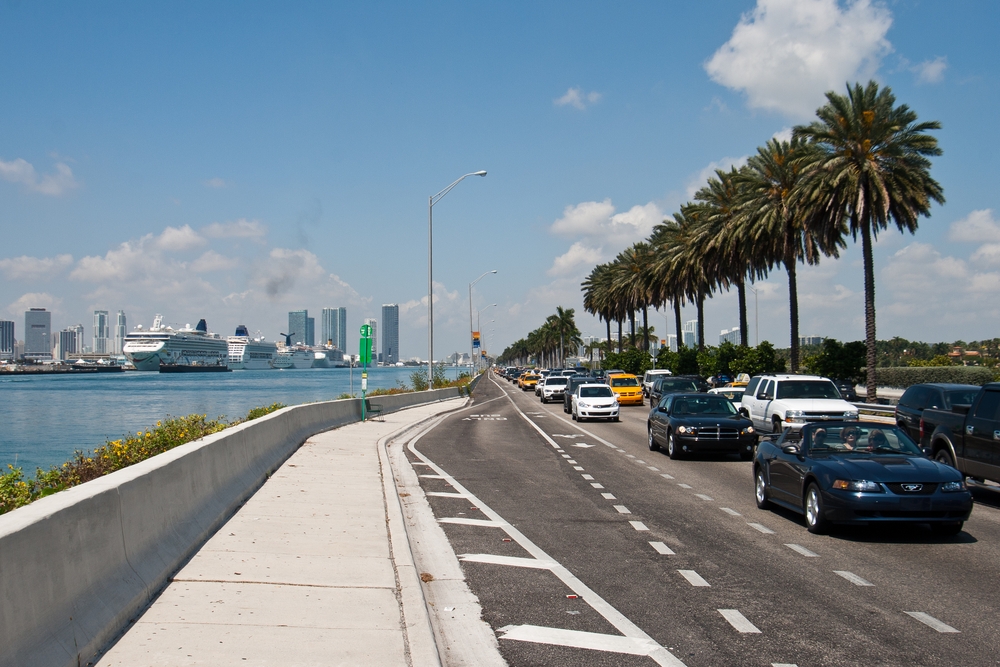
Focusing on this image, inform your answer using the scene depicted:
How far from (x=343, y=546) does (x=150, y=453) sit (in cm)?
514

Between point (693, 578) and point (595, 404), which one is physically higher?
point (595, 404)

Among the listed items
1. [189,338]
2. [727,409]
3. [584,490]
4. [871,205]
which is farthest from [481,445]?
[189,338]

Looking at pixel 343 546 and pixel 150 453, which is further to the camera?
pixel 150 453

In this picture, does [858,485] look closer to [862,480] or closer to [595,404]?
[862,480]

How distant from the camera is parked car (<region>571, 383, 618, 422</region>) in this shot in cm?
3338

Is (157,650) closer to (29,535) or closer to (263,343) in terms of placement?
(29,535)

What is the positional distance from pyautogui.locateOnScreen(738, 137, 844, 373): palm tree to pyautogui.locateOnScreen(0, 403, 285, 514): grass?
3455 centimetres

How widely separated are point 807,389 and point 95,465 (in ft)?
58.1

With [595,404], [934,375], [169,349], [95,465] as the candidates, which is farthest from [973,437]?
[169,349]

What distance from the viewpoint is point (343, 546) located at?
29.9 feet

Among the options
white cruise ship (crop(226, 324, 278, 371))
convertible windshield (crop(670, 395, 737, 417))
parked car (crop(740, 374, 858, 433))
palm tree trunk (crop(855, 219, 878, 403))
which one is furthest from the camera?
white cruise ship (crop(226, 324, 278, 371))

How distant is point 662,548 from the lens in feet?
31.5

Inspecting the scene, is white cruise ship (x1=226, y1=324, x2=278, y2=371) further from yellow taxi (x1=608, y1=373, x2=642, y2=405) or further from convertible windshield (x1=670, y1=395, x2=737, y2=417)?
convertible windshield (x1=670, y1=395, x2=737, y2=417)

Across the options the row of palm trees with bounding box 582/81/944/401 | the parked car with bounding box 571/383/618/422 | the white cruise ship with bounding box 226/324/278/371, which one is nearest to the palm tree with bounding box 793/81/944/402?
the row of palm trees with bounding box 582/81/944/401
